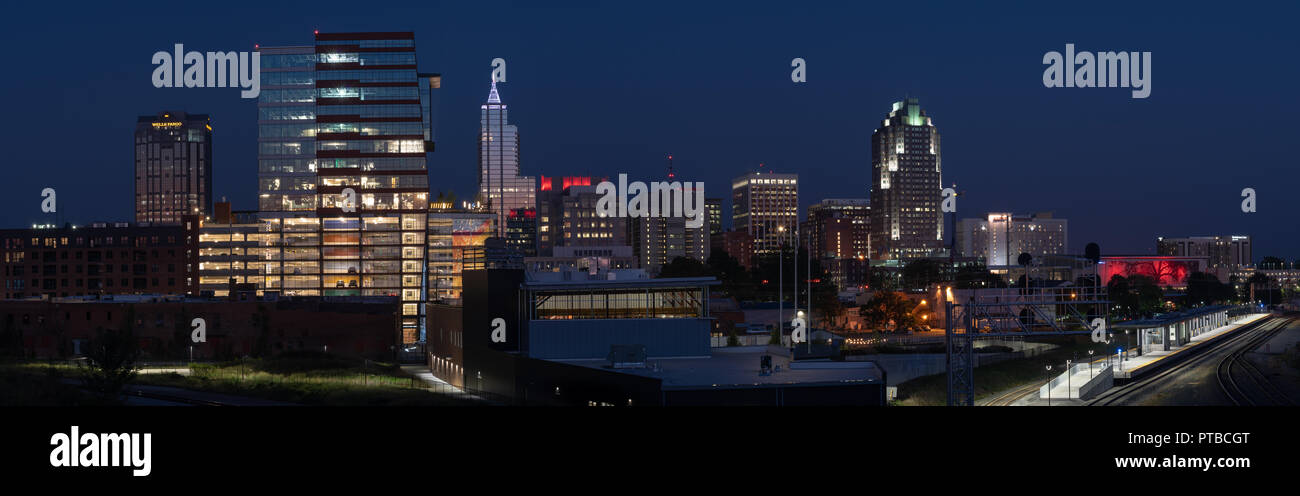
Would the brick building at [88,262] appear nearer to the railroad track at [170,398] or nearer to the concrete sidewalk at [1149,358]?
the railroad track at [170,398]

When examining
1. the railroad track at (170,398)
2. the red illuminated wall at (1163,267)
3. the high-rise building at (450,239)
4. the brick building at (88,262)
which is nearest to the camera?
the railroad track at (170,398)

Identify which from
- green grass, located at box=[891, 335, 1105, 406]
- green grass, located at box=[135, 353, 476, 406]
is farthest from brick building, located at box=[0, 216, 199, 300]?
green grass, located at box=[891, 335, 1105, 406]

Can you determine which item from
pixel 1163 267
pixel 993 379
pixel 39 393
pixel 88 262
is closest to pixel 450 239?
pixel 88 262

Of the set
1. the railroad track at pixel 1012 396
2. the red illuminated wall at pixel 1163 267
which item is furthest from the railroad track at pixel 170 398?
the red illuminated wall at pixel 1163 267

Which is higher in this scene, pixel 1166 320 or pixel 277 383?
pixel 1166 320

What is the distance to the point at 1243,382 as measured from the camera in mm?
42219

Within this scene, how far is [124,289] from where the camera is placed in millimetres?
118750

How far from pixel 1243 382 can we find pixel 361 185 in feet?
353

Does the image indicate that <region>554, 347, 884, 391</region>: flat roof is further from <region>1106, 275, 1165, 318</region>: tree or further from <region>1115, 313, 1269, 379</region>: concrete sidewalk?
<region>1106, 275, 1165, 318</region>: tree

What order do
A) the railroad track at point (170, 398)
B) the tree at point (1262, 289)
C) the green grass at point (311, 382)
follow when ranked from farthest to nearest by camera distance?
the tree at point (1262, 289)
the green grass at point (311, 382)
the railroad track at point (170, 398)

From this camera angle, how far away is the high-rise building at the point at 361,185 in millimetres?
122875

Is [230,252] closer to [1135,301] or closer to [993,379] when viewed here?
[993,379]

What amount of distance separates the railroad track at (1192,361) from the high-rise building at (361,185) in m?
87.6
